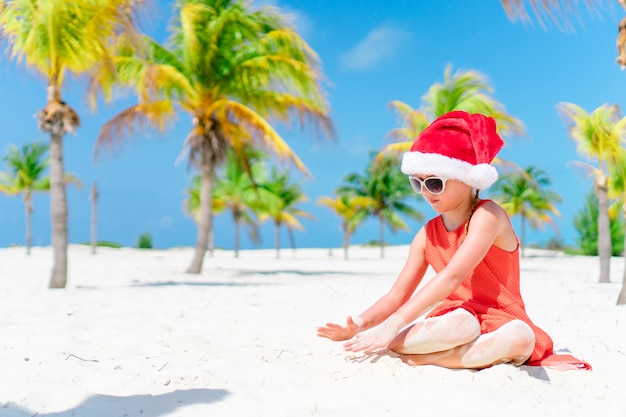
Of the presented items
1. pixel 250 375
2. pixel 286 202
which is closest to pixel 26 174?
pixel 286 202

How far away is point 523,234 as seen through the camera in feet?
101

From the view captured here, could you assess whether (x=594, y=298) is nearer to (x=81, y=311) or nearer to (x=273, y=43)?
(x=81, y=311)

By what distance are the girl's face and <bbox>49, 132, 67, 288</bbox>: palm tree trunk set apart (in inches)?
298

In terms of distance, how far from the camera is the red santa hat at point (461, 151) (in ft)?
9.02

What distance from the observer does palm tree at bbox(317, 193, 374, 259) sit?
3030 centimetres

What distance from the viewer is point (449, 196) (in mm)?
2832

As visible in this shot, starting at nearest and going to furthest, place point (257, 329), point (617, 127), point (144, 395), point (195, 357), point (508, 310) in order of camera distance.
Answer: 1. point (144, 395)
2. point (508, 310)
3. point (195, 357)
4. point (257, 329)
5. point (617, 127)

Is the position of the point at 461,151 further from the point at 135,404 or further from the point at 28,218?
the point at 28,218

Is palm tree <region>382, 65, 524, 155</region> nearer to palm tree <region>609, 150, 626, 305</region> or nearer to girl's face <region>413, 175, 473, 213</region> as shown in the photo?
palm tree <region>609, 150, 626, 305</region>

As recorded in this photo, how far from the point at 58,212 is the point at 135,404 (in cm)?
724

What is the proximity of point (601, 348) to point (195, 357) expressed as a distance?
2675 millimetres

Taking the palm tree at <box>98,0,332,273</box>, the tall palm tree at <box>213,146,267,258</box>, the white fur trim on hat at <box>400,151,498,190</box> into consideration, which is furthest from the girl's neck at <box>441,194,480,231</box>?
the tall palm tree at <box>213,146,267,258</box>

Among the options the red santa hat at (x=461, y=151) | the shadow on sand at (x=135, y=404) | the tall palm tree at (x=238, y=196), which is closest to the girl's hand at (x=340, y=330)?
the shadow on sand at (x=135, y=404)

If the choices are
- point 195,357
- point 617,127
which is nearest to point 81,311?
point 195,357
